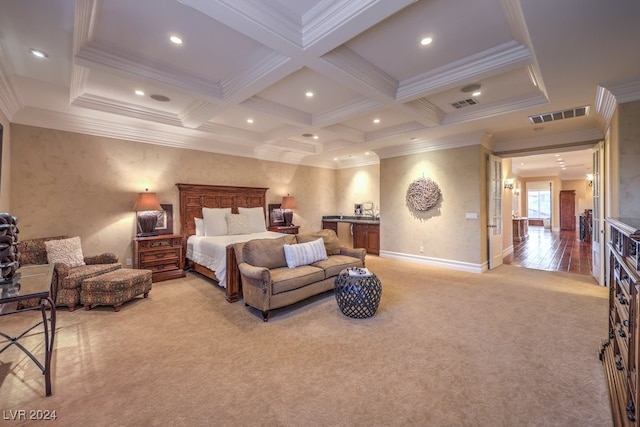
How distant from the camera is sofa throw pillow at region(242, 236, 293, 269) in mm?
3553

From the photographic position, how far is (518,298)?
12.5 feet

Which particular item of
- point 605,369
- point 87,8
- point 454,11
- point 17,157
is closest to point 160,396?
point 87,8

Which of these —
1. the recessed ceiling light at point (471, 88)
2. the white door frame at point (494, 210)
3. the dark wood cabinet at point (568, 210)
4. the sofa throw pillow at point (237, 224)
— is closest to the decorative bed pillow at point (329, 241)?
the sofa throw pillow at point (237, 224)

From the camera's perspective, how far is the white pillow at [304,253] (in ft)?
12.3

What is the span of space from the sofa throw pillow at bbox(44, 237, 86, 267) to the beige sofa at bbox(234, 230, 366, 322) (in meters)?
2.31

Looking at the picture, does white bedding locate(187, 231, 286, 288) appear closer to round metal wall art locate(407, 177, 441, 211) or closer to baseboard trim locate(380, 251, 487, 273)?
baseboard trim locate(380, 251, 487, 273)

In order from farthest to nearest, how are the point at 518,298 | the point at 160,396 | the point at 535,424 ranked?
the point at 518,298 < the point at 160,396 < the point at 535,424

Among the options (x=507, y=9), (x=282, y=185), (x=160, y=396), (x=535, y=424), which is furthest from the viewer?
(x=282, y=185)

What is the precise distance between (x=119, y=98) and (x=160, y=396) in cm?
401

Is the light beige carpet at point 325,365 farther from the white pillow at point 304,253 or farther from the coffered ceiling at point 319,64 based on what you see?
the coffered ceiling at point 319,64

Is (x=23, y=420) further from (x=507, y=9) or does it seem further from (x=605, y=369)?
(x=507, y=9)

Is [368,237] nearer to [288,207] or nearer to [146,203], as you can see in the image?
[288,207]

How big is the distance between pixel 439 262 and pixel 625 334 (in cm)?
420

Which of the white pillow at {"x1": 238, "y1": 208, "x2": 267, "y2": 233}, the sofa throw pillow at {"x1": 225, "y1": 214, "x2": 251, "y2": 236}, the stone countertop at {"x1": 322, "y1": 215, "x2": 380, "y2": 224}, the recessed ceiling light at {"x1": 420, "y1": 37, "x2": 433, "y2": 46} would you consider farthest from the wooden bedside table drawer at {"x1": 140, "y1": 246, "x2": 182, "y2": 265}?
the recessed ceiling light at {"x1": 420, "y1": 37, "x2": 433, "y2": 46}
